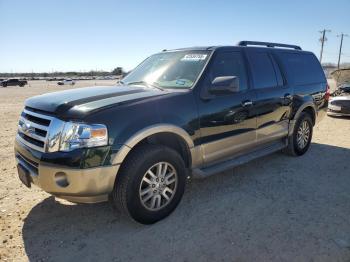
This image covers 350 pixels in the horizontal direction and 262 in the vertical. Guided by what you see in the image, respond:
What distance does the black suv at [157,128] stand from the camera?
3.04 meters

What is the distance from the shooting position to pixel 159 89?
4000 mm

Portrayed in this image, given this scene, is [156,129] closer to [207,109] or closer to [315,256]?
[207,109]

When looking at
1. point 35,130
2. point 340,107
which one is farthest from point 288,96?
point 340,107

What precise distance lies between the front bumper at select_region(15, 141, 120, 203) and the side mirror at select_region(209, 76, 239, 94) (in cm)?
154

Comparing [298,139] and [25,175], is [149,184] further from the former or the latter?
[298,139]

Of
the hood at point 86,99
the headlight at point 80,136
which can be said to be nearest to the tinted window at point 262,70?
the hood at point 86,99

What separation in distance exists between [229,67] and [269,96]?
3.04 feet

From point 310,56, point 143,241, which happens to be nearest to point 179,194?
point 143,241

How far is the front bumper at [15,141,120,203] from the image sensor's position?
2.99m

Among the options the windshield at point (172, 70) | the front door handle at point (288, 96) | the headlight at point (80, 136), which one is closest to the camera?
the headlight at point (80, 136)

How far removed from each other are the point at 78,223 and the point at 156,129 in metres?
1.39

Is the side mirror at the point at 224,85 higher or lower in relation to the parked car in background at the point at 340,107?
higher

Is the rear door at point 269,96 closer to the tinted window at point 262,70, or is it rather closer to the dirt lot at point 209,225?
the tinted window at point 262,70

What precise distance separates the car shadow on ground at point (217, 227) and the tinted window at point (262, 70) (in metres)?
1.49
